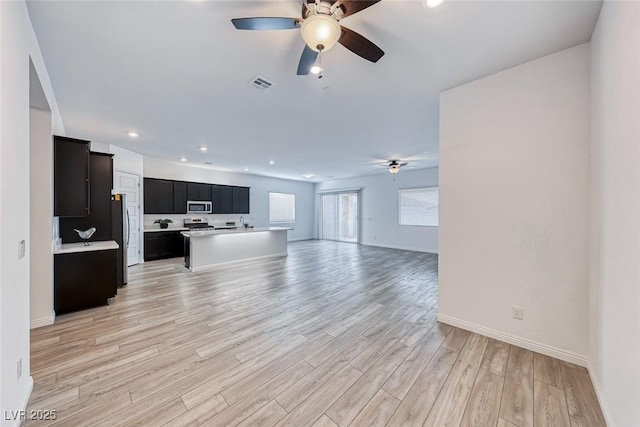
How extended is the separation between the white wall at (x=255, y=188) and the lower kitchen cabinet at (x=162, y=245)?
0.56 meters

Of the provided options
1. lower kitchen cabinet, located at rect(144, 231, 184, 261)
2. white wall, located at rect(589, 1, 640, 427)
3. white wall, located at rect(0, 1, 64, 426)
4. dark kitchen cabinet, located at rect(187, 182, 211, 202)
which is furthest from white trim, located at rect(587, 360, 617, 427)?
dark kitchen cabinet, located at rect(187, 182, 211, 202)

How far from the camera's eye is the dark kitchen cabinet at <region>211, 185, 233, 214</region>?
776cm

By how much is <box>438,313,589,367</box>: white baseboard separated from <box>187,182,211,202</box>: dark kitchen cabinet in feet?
22.9

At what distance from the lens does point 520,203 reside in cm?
235

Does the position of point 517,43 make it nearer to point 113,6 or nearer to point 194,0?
point 194,0

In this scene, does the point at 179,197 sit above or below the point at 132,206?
above

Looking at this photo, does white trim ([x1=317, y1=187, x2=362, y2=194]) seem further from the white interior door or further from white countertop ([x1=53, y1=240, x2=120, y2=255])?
white countertop ([x1=53, y1=240, x2=120, y2=255])

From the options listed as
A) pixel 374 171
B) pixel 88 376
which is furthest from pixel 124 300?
pixel 374 171

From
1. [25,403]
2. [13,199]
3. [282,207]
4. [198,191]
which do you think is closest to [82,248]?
[25,403]

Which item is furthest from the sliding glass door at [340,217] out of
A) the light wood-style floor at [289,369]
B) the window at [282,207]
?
the light wood-style floor at [289,369]

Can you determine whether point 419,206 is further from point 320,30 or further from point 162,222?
point 162,222

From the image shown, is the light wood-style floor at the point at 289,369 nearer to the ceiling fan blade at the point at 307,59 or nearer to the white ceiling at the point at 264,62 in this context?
the ceiling fan blade at the point at 307,59

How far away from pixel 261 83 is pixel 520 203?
2.95 m

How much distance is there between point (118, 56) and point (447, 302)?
4200mm
